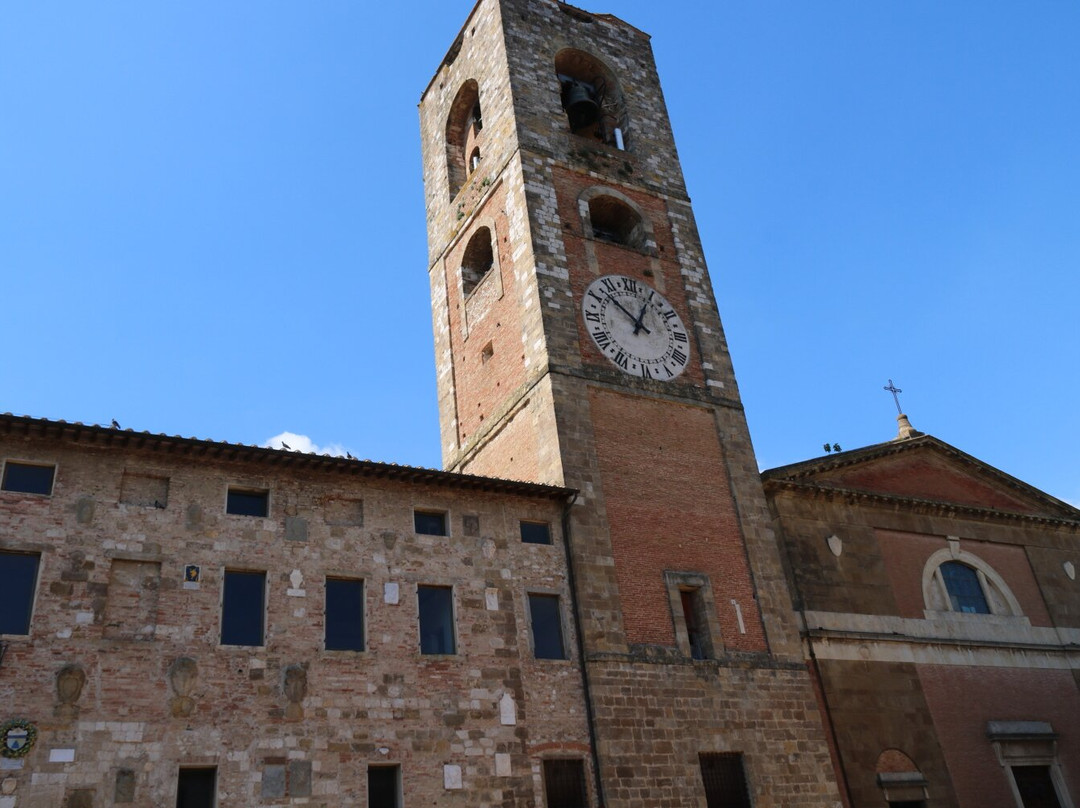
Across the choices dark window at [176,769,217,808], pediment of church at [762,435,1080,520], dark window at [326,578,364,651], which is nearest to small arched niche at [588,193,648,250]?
pediment of church at [762,435,1080,520]

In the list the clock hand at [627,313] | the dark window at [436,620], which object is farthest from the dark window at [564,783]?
the clock hand at [627,313]

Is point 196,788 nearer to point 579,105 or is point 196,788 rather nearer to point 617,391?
point 617,391

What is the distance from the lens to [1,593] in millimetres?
13391

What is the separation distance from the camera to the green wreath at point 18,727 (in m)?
12.5

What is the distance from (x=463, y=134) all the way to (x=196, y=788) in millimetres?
19375

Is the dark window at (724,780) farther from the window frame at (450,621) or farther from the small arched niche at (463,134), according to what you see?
the small arched niche at (463,134)

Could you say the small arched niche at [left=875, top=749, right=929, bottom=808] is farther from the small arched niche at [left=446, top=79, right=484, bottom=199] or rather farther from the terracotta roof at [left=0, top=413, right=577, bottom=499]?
the small arched niche at [left=446, top=79, right=484, bottom=199]

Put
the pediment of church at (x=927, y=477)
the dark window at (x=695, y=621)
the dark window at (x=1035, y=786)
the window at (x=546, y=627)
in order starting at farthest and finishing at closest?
the pediment of church at (x=927, y=477) < the dark window at (x=1035, y=786) < the dark window at (x=695, y=621) < the window at (x=546, y=627)

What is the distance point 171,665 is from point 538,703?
5629mm

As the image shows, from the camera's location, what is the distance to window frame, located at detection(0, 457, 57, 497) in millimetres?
14117

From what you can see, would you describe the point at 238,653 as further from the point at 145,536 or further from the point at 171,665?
the point at 145,536

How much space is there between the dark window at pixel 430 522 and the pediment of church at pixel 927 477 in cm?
843

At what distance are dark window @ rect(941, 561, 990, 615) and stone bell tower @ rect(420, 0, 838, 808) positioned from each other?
5.82m

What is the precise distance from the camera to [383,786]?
47.7ft
